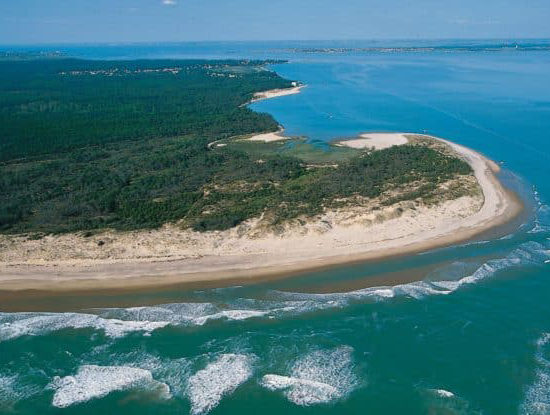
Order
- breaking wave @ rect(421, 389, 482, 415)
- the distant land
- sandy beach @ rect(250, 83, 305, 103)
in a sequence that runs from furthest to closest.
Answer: sandy beach @ rect(250, 83, 305, 103), the distant land, breaking wave @ rect(421, 389, 482, 415)

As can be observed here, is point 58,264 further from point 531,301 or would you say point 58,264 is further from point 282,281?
point 531,301

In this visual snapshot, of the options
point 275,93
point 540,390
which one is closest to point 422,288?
point 540,390

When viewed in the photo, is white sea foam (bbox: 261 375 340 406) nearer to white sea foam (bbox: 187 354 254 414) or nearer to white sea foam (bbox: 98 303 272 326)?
white sea foam (bbox: 187 354 254 414)

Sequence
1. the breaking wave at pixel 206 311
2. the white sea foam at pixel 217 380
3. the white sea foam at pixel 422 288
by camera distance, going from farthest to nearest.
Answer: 1. the white sea foam at pixel 422 288
2. the breaking wave at pixel 206 311
3. the white sea foam at pixel 217 380

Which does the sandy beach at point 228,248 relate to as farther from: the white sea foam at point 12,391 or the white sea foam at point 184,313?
the white sea foam at point 12,391

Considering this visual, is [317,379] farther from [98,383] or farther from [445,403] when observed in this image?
[98,383]

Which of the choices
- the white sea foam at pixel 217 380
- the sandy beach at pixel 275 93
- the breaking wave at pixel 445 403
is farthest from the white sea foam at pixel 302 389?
the sandy beach at pixel 275 93

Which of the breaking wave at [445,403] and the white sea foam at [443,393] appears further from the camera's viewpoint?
the white sea foam at [443,393]

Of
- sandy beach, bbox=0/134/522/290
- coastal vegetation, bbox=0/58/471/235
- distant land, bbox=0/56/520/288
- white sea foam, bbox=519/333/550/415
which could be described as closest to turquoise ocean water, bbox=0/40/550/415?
white sea foam, bbox=519/333/550/415
